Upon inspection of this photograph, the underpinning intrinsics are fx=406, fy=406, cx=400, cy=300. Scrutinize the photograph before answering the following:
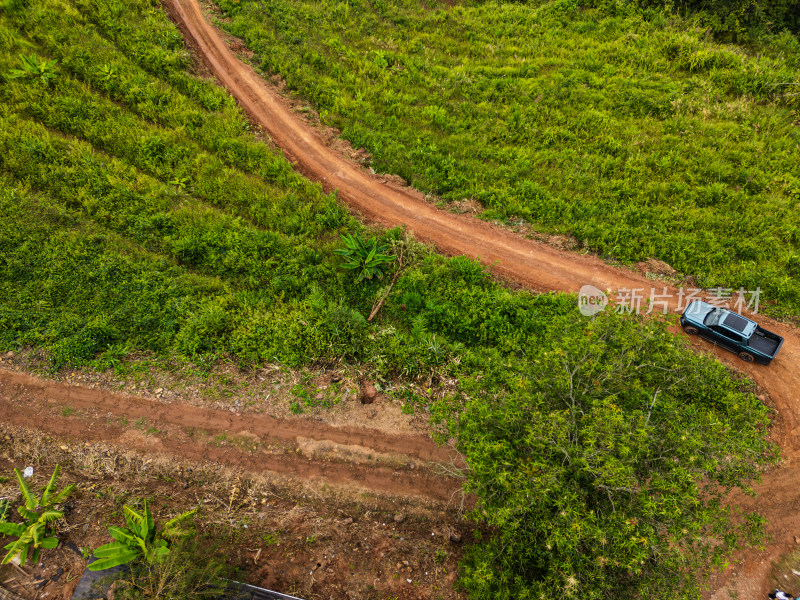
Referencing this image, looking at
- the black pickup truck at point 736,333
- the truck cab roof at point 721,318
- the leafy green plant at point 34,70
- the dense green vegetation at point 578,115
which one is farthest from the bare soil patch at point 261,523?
the leafy green plant at point 34,70

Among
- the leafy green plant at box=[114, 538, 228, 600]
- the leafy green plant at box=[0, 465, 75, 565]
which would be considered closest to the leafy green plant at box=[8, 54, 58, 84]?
the leafy green plant at box=[0, 465, 75, 565]

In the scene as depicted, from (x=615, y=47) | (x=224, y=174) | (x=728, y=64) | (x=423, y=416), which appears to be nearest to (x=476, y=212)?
(x=423, y=416)

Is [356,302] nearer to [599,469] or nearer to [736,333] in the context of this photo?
[599,469]

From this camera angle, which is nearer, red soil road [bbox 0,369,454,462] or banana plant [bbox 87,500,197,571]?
banana plant [bbox 87,500,197,571]

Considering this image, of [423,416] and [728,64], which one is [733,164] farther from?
[423,416]

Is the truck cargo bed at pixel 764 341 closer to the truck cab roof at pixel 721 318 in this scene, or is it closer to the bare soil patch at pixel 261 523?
the truck cab roof at pixel 721 318

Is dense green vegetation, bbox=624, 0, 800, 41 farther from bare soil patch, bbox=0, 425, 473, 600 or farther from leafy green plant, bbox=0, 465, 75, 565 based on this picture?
leafy green plant, bbox=0, 465, 75, 565
